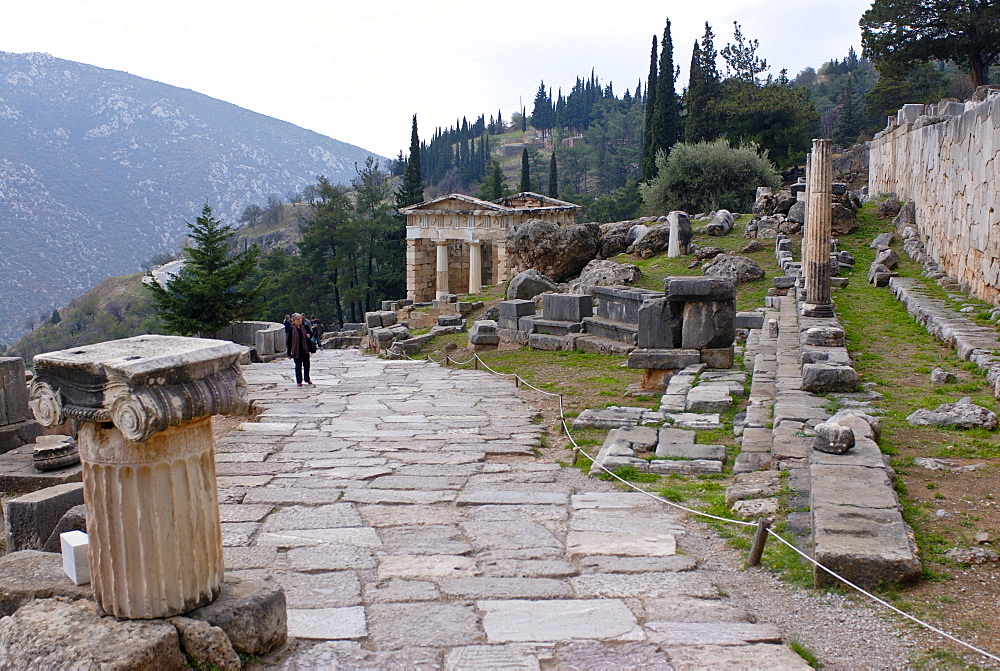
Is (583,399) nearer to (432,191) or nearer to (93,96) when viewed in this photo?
(432,191)

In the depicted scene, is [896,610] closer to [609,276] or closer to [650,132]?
[609,276]

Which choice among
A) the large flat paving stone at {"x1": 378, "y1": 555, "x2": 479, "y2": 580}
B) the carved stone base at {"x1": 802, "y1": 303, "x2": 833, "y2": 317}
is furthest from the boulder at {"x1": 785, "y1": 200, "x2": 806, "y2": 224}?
the large flat paving stone at {"x1": 378, "y1": 555, "x2": 479, "y2": 580}

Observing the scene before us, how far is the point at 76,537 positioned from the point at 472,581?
76.0 inches

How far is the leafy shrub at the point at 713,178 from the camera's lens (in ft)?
97.9

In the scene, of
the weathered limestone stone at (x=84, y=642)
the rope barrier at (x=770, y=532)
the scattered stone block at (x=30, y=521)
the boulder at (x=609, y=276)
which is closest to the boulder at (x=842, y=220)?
the boulder at (x=609, y=276)

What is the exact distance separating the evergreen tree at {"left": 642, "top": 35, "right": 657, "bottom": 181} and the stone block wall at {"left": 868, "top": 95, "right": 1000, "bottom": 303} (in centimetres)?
1974

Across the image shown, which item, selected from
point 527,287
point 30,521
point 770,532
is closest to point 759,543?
point 770,532

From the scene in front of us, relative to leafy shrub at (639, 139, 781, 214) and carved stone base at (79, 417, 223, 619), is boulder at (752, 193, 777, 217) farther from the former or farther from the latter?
carved stone base at (79, 417, 223, 619)

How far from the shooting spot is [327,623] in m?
3.84

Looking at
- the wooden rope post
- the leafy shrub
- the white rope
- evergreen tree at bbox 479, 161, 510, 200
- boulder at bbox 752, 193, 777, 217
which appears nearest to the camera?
the white rope

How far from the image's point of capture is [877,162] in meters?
29.2

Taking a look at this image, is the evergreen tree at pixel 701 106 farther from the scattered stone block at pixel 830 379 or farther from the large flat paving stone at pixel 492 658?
the large flat paving stone at pixel 492 658

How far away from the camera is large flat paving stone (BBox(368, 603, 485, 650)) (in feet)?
11.9

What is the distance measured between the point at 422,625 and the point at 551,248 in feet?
63.9
